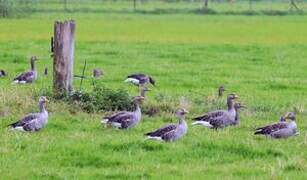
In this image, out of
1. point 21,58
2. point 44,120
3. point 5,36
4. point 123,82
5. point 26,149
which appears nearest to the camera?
point 26,149

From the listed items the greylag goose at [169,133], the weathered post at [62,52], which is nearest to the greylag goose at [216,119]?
the greylag goose at [169,133]

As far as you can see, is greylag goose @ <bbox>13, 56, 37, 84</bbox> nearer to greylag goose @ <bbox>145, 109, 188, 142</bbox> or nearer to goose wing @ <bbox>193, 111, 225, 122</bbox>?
goose wing @ <bbox>193, 111, 225, 122</bbox>

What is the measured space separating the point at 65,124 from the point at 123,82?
9.27 meters

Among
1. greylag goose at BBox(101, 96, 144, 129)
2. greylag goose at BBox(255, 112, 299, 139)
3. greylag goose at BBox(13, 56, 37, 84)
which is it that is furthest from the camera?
greylag goose at BBox(13, 56, 37, 84)

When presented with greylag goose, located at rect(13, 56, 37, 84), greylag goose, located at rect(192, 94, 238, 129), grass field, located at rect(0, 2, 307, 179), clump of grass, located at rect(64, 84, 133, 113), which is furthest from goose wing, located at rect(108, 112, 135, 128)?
greylag goose, located at rect(13, 56, 37, 84)

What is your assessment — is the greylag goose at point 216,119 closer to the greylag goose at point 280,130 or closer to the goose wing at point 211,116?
the goose wing at point 211,116

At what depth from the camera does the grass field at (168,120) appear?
11.7m

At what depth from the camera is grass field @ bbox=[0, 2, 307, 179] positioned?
1172 centimetres

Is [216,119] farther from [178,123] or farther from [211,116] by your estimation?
[178,123]

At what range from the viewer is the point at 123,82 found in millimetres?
24750

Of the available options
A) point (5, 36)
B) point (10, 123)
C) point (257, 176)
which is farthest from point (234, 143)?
point (5, 36)

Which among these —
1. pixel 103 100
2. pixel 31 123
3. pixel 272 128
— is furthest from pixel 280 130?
pixel 103 100

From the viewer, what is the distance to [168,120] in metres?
16.6

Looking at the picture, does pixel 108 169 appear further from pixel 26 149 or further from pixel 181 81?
pixel 181 81
